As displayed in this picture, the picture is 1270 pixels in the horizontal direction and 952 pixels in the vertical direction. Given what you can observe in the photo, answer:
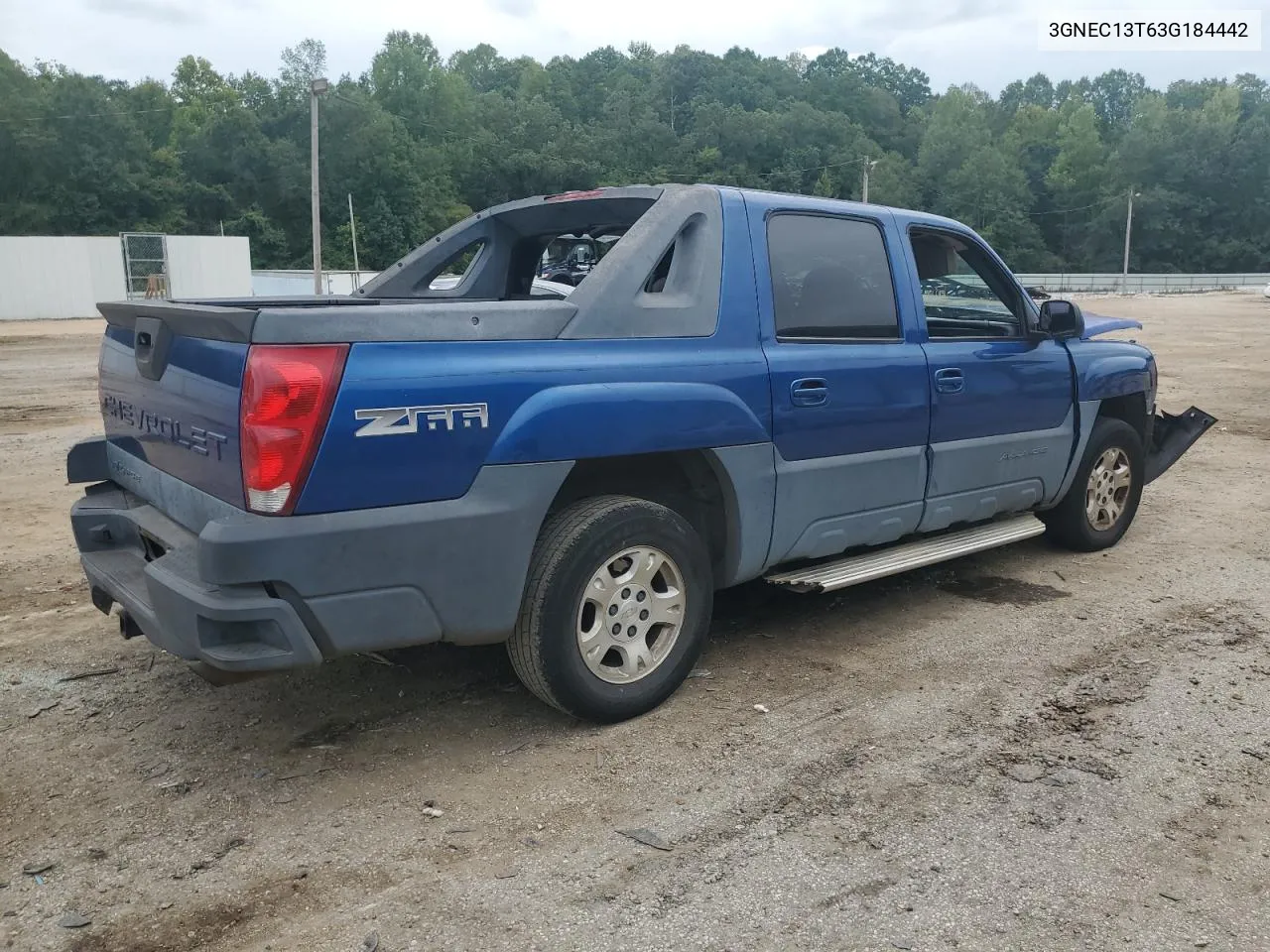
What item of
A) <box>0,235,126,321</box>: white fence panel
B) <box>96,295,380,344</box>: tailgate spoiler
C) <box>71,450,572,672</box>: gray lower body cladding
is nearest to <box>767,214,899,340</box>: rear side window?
<box>71,450,572,672</box>: gray lower body cladding

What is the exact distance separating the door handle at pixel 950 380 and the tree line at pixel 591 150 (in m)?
66.0

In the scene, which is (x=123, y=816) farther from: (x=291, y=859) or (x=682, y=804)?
(x=682, y=804)

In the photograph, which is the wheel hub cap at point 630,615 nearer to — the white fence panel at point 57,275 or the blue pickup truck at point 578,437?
the blue pickup truck at point 578,437

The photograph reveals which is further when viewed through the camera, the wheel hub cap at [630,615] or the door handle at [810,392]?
the door handle at [810,392]

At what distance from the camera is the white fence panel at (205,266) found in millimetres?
34375

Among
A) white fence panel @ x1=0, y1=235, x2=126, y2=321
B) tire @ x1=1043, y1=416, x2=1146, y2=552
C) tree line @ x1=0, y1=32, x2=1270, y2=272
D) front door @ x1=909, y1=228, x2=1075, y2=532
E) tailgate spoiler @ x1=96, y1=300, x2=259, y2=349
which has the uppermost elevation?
tree line @ x1=0, y1=32, x2=1270, y2=272

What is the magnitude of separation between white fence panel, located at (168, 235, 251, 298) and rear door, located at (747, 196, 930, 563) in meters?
32.8

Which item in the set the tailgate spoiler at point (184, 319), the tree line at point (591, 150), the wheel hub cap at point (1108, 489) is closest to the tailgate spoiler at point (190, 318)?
the tailgate spoiler at point (184, 319)

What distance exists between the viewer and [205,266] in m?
35.2

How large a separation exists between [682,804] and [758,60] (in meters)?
120

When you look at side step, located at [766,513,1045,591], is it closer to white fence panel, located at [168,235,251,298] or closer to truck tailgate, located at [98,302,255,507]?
truck tailgate, located at [98,302,255,507]

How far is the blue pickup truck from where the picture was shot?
300cm

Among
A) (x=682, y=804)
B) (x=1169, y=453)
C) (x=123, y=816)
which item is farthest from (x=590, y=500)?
(x=1169, y=453)

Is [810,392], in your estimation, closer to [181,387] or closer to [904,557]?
[904,557]
